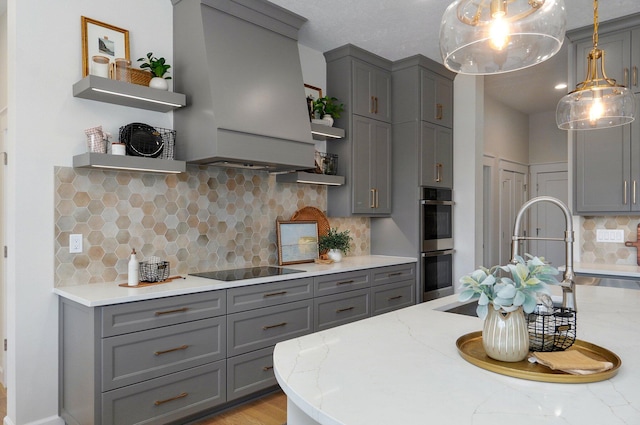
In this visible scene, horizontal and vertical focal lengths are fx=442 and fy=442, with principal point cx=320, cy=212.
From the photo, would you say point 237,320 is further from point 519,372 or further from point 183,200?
point 519,372

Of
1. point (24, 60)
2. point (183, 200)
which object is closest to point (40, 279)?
point (183, 200)

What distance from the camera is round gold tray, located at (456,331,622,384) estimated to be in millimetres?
1094

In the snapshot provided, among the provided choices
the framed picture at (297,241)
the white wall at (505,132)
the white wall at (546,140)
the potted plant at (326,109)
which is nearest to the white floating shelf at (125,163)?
the framed picture at (297,241)

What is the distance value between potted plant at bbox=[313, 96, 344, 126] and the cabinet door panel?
210 cm

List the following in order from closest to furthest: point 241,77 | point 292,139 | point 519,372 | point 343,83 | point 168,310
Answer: point 519,372, point 168,310, point 241,77, point 292,139, point 343,83

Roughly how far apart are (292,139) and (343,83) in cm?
117

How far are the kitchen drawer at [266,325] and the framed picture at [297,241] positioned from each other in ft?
2.08

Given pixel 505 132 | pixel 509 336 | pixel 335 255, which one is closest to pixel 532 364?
pixel 509 336

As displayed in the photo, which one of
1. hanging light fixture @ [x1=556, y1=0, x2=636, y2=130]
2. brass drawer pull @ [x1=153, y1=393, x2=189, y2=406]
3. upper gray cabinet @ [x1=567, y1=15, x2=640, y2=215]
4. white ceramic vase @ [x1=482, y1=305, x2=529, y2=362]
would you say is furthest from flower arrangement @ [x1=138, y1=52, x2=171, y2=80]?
upper gray cabinet @ [x1=567, y1=15, x2=640, y2=215]

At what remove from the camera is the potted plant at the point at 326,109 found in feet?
13.1

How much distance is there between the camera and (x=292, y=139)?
132 inches

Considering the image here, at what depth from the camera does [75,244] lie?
2678 mm

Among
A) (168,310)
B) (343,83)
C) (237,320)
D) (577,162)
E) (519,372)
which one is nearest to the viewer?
(519,372)

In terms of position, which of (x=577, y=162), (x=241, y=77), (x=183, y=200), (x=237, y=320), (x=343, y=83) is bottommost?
(x=237, y=320)
